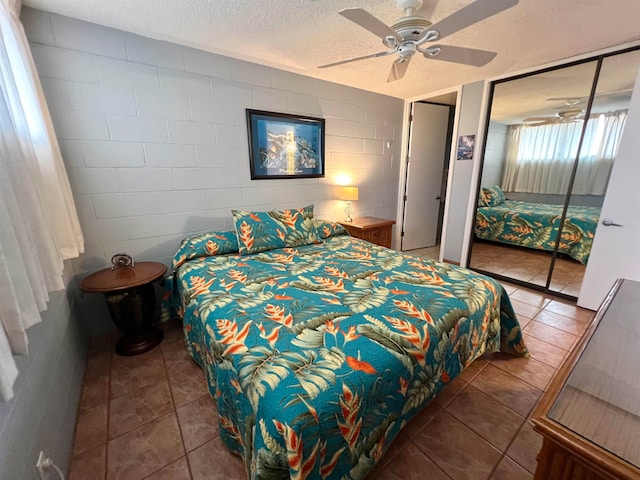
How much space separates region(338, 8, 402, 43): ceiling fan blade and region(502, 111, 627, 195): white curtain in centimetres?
218

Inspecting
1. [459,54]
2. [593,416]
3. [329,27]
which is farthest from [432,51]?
[593,416]

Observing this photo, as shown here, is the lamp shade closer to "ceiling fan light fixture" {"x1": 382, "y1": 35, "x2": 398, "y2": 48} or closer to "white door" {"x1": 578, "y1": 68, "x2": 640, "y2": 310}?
"ceiling fan light fixture" {"x1": 382, "y1": 35, "x2": 398, "y2": 48}

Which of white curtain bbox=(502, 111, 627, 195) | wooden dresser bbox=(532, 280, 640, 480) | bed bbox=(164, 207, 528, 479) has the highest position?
white curtain bbox=(502, 111, 627, 195)

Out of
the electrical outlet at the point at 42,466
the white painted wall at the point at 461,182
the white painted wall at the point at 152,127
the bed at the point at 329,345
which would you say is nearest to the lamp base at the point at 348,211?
the white painted wall at the point at 152,127

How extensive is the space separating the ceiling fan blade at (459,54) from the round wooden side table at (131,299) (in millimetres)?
2407

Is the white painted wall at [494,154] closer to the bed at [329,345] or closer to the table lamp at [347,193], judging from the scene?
the table lamp at [347,193]

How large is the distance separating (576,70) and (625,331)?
2.79m

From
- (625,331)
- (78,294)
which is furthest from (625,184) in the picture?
(78,294)

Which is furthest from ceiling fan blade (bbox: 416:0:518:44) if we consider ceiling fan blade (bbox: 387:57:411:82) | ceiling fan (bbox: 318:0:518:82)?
ceiling fan blade (bbox: 387:57:411:82)

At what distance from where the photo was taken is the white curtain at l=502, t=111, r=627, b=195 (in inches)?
93.5

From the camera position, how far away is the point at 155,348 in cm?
211

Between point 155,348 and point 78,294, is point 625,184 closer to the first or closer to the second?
point 155,348

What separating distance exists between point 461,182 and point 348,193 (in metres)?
1.45

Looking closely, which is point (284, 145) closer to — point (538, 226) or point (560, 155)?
point (560, 155)
